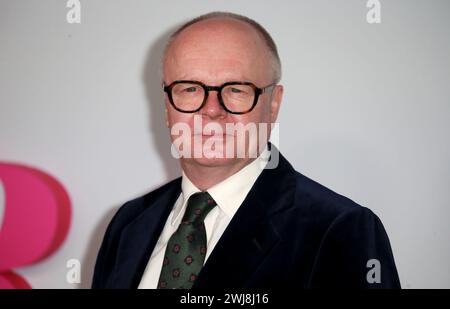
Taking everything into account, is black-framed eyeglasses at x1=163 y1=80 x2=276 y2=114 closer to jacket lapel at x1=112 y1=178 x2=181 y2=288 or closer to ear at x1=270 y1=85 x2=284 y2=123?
ear at x1=270 y1=85 x2=284 y2=123

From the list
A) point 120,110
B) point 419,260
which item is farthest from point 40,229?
point 419,260

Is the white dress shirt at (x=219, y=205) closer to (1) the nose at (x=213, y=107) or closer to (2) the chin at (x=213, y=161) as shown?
(2) the chin at (x=213, y=161)

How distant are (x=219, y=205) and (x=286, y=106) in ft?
2.80

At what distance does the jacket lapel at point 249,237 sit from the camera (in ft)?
4.27

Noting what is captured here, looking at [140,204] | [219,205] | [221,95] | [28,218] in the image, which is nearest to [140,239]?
[140,204]

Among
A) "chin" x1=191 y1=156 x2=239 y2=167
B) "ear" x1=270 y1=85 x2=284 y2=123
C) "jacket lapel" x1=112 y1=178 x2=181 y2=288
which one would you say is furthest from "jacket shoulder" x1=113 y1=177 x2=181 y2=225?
"ear" x1=270 y1=85 x2=284 y2=123

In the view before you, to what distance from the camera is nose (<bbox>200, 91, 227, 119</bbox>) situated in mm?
1436

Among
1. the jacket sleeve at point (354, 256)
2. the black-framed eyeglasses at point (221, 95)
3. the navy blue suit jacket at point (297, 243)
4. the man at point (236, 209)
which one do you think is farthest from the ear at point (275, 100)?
the jacket sleeve at point (354, 256)

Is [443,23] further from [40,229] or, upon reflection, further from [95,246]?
[40,229]

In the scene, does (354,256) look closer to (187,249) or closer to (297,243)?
(297,243)

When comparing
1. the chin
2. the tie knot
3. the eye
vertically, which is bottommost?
the tie knot

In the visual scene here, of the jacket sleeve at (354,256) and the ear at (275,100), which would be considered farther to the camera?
the ear at (275,100)

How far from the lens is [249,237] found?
1.35 metres

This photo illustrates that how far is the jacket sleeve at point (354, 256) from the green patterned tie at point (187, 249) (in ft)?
1.11
